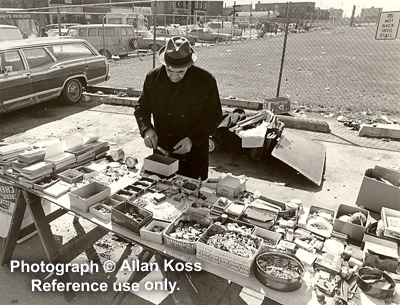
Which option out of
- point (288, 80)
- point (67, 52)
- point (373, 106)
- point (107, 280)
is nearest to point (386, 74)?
point (288, 80)

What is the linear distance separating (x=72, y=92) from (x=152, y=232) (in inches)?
305

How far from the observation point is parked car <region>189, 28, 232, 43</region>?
2600cm

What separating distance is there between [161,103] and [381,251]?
228 cm

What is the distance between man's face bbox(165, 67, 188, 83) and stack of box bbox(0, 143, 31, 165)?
5.36ft

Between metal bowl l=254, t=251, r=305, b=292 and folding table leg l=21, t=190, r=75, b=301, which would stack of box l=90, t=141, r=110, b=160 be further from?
metal bowl l=254, t=251, r=305, b=292

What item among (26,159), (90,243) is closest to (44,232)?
(90,243)

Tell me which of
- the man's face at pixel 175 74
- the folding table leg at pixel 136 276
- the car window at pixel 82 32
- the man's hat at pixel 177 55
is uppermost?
the man's hat at pixel 177 55

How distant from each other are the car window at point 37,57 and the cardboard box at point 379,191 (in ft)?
24.5

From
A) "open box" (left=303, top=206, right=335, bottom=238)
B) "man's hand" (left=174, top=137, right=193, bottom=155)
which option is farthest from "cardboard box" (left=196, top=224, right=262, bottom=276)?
"man's hand" (left=174, top=137, right=193, bottom=155)

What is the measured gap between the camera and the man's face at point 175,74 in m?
2.98

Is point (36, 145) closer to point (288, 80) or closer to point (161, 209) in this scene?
point (161, 209)

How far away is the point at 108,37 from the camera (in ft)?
53.8

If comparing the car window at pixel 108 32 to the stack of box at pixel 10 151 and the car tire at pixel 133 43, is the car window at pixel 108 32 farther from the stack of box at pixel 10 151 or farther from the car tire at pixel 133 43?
the stack of box at pixel 10 151

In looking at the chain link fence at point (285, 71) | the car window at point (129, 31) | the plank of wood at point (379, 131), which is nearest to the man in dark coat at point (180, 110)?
the chain link fence at point (285, 71)
